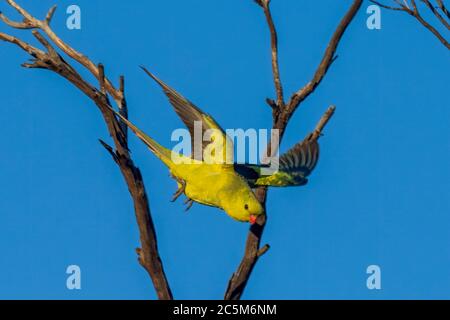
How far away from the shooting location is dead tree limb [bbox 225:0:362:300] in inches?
304

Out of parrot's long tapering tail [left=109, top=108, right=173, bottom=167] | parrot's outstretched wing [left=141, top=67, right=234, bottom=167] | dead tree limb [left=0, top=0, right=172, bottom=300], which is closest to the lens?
dead tree limb [left=0, top=0, right=172, bottom=300]

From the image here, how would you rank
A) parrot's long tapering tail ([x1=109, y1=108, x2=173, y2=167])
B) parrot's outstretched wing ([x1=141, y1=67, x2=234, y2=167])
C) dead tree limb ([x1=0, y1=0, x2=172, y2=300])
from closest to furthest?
dead tree limb ([x1=0, y1=0, x2=172, y2=300]), parrot's long tapering tail ([x1=109, y1=108, x2=173, y2=167]), parrot's outstretched wing ([x1=141, y1=67, x2=234, y2=167])

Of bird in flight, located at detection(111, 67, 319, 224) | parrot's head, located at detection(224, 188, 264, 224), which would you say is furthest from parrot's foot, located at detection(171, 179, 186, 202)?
parrot's head, located at detection(224, 188, 264, 224)

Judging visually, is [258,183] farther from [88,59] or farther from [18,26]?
[18,26]

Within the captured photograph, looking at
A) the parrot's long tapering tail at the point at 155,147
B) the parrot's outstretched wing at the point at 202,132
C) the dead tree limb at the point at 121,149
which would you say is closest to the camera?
the dead tree limb at the point at 121,149

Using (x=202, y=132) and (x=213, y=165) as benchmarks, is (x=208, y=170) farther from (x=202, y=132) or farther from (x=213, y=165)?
(x=202, y=132)

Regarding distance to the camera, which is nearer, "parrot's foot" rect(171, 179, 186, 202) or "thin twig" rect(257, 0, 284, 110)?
"thin twig" rect(257, 0, 284, 110)

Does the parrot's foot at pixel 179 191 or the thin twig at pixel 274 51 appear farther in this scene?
the parrot's foot at pixel 179 191

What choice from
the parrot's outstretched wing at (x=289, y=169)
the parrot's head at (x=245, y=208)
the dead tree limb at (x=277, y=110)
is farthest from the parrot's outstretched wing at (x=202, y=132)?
the parrot's head at (x=245, y=208)

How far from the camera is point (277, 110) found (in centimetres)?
779

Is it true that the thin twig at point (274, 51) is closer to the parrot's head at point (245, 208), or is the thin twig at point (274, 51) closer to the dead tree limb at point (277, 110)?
the dead tree limb at point (277, 110)

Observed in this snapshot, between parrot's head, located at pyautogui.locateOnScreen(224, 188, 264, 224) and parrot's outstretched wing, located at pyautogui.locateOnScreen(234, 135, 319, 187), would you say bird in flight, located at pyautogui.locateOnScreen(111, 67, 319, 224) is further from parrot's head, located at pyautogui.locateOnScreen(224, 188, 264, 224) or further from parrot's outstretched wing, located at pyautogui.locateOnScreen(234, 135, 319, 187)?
parrot's head, located at pyautogui.locateOnScreen(224, 188, 264, 224)

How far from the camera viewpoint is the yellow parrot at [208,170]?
25.6ft

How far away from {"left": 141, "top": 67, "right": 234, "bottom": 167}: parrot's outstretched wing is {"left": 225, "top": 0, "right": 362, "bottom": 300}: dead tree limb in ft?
2.22
